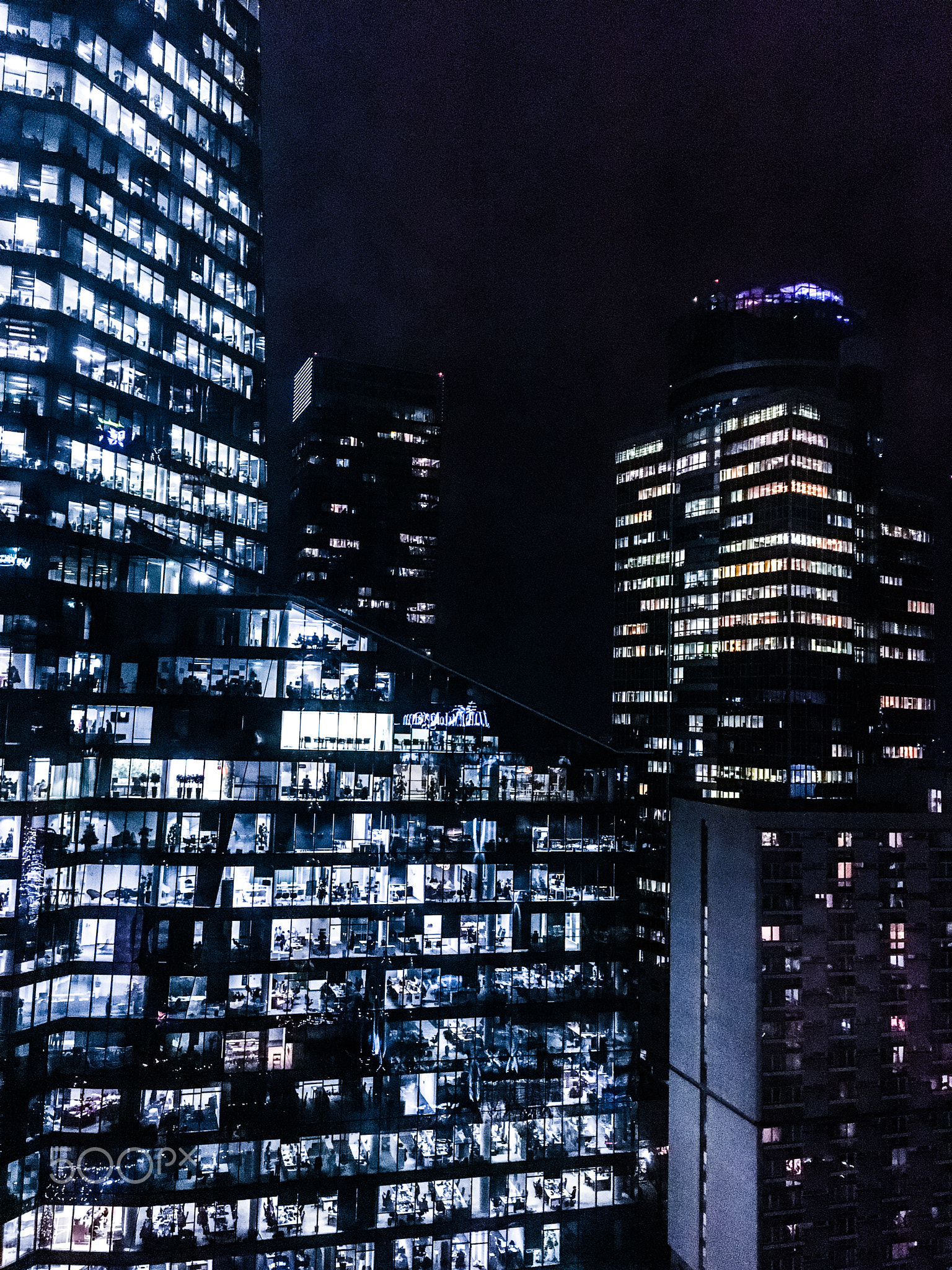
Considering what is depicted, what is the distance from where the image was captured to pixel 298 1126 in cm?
3256

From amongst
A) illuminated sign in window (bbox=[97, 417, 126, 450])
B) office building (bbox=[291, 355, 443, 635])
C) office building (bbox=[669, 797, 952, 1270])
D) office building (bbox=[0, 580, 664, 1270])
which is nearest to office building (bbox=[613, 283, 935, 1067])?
office building (bbox=[291, 355, 443, 635])

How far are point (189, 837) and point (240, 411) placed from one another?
71.0 ft

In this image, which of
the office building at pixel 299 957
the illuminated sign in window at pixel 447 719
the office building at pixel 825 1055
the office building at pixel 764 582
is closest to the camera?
the office building at pixel 299 957

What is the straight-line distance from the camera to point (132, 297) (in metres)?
36.4

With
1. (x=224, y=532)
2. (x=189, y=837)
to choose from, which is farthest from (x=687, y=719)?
(x=189, y=837)

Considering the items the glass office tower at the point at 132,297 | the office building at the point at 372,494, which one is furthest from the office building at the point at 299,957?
the office building at the point at 372,494

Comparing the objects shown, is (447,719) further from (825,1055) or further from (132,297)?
(132,297)

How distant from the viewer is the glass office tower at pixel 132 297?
32250mm

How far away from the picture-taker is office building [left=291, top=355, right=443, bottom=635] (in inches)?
3787

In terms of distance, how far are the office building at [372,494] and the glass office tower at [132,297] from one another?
50914 mm

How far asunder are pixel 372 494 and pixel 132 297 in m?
61.0

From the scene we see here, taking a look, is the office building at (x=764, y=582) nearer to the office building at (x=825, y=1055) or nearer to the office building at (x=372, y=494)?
the office building at (x=372, y=494)

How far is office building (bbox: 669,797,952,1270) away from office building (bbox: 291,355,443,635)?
65.6 metres

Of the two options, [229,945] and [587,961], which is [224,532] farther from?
[587,961]
